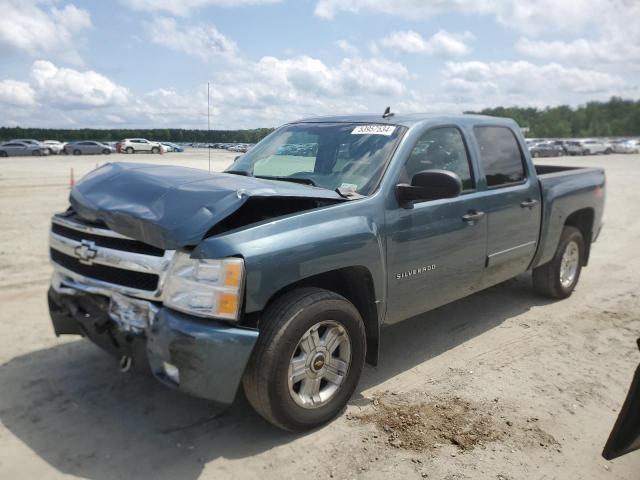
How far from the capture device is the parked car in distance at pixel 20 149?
43.5 m

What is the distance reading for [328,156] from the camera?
13.4 ft

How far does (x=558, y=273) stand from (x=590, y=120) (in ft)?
329

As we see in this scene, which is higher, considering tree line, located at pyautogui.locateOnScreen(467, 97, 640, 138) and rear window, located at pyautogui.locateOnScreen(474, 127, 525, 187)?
tree line, located at pyautogui.locateOnScreen(467, 97, 640, 138)

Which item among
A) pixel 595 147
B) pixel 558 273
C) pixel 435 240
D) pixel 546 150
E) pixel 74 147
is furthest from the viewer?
pixel 595 147

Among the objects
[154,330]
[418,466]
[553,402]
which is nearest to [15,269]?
[154,330]

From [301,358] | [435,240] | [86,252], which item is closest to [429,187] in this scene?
[435,240]

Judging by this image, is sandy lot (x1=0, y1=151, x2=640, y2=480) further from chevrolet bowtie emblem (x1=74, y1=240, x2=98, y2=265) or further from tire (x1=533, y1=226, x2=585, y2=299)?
chevrolet bowtie emblem (x1=74, y1=240, x2=98, y2=265)

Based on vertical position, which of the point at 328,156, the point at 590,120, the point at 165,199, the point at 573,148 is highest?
the point at 590,120

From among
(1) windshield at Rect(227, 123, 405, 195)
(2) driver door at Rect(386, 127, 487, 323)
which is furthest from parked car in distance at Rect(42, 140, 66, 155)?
(2) driver door at Rect(386, 127, 487, 323)

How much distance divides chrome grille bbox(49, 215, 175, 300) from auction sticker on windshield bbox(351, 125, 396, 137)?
191 centimetres

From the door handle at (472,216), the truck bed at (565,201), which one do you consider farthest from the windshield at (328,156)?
the truck bed at (565,201)

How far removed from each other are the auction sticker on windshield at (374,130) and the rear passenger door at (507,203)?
3.28ft

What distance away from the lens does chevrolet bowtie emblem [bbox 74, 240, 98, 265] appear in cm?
314

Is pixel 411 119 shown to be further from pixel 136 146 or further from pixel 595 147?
pixel 595 147
